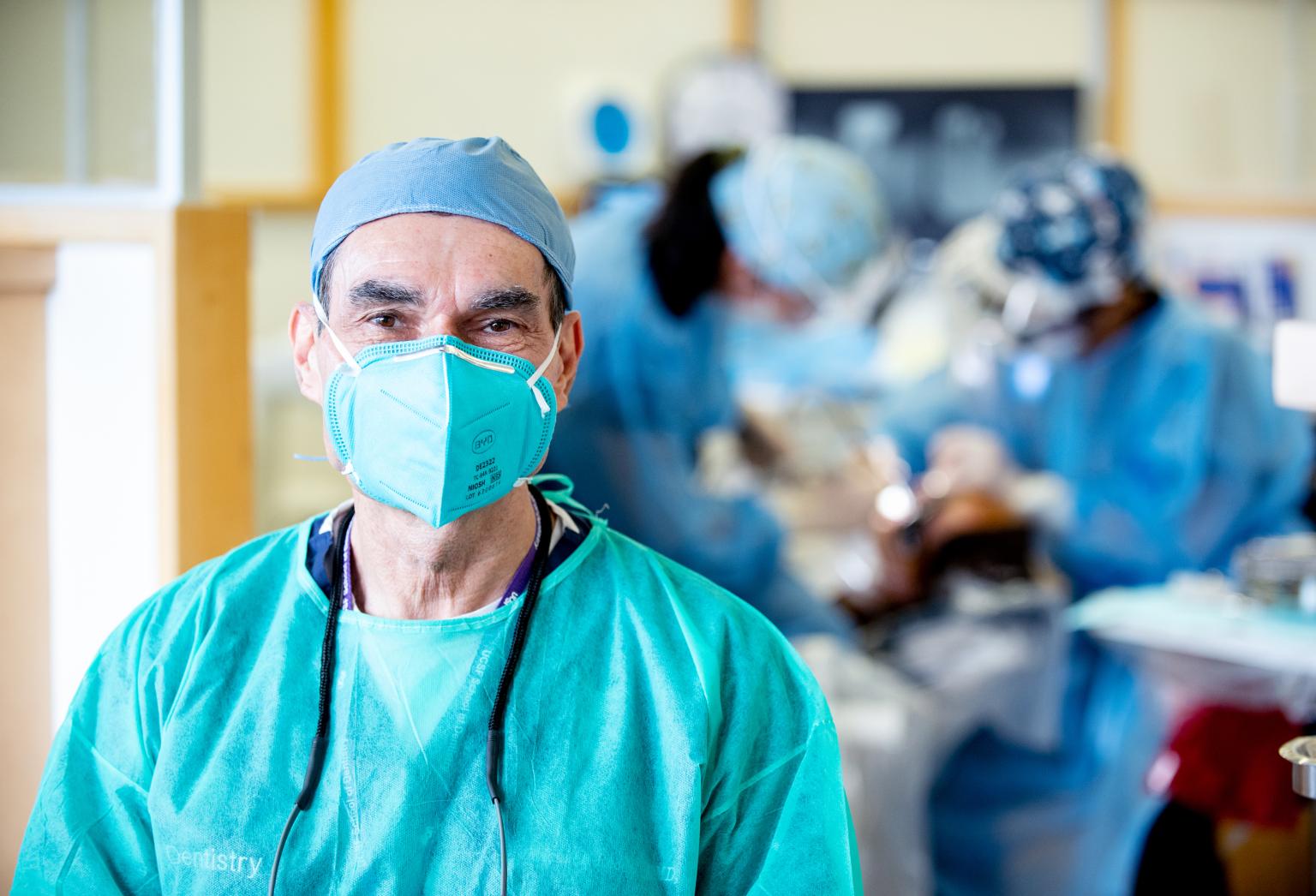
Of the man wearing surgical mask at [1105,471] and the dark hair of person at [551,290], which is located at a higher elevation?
the dark hair of person at [551,290]

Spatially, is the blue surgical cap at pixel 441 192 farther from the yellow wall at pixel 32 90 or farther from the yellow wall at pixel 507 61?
the yellow wall at pixel 507 61

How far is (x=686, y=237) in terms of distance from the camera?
253 centimetres

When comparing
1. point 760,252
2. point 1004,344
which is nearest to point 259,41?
point 760,252

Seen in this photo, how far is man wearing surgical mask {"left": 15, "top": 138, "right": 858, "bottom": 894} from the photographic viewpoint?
3.54 ft

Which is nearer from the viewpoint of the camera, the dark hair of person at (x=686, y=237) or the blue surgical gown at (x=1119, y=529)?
the dark hair of person at (x=686, y=237)

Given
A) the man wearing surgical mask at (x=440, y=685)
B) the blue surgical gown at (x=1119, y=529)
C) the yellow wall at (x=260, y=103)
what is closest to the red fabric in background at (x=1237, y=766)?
the blue surgical gown at (x=1119, y=529)

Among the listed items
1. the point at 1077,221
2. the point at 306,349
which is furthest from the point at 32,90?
the point at 1077,221

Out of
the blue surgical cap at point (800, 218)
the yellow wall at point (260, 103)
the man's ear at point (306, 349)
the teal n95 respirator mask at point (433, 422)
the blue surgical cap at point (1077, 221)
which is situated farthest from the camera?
the yellow wall at point (260, 103)

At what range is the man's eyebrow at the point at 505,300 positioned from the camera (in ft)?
3.56

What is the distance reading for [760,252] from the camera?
245 centimetres

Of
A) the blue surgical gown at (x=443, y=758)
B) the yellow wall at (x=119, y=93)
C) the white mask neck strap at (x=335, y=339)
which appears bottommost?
the blue surgical gown at (x=443, y=758)

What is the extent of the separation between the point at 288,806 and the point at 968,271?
2.52 metres

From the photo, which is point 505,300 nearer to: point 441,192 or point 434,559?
point 441,192

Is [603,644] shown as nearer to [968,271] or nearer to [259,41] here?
[968,271]
